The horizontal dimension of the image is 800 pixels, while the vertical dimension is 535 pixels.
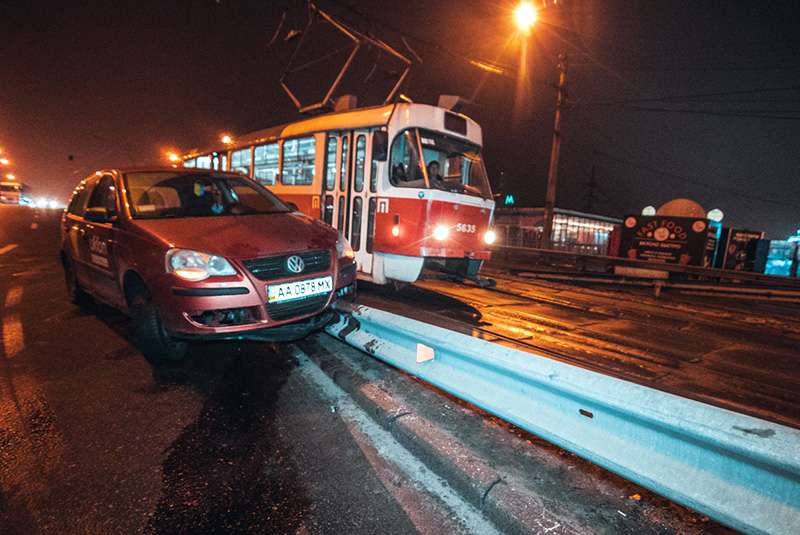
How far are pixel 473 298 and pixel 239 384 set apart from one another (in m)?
5.19

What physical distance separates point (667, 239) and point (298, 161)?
13.8 meters

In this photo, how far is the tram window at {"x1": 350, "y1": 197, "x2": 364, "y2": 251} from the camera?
733cm

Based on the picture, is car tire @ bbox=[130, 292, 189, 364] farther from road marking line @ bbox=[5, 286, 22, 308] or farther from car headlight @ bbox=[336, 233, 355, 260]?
road marking line @ bbox=[5, 286, 22, 308]

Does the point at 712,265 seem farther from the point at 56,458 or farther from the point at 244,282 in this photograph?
the point at 56,458

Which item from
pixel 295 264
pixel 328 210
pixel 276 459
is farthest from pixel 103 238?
pixel 328 210

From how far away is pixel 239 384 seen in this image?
351cm

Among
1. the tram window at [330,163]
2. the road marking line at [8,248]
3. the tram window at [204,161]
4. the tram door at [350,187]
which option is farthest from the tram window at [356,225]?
the road marking line at [8,248]

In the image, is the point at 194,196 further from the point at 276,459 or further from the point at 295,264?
the point at 276,459

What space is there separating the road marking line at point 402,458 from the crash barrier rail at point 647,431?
1.95ft

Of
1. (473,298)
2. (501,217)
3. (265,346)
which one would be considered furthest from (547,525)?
(501,217)

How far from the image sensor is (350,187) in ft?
24.2

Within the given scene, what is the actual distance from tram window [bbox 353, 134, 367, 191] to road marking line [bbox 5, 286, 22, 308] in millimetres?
5661

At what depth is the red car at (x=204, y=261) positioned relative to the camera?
3.33 m

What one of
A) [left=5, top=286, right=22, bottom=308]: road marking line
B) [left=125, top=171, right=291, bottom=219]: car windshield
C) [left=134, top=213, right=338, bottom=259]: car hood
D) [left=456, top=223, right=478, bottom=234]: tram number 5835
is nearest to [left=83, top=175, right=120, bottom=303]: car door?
[left=125, top=171, right=291, bottom=219]: car windshield
